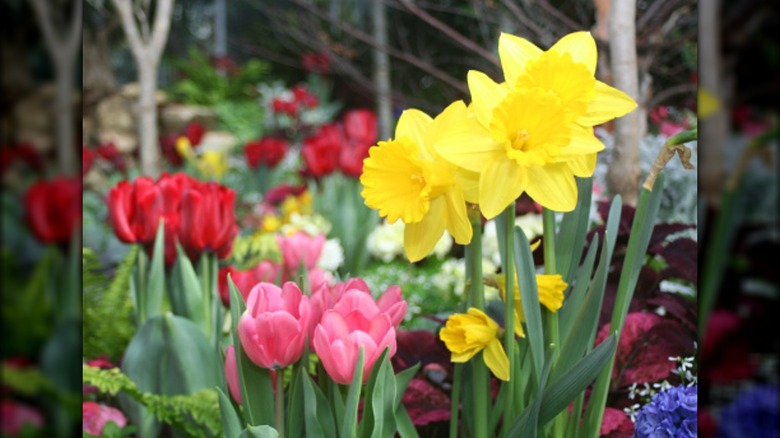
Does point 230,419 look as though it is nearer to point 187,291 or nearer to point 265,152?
point 187,291

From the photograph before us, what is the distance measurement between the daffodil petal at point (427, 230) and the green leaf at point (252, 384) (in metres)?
0.10

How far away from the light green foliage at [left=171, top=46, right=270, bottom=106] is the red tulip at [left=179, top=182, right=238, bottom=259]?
5.45m

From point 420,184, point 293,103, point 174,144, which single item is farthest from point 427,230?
point 293,103

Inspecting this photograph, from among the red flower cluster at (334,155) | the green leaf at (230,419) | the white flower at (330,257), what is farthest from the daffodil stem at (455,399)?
the red flower cluster at (334,155)

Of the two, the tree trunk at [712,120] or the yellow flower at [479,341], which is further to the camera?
the yellow flower at [479,341]

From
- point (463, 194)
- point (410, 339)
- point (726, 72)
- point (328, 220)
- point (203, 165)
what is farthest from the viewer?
point (203, 165)

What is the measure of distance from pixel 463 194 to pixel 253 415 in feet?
0.56

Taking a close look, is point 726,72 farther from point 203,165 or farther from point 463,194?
point 203,165

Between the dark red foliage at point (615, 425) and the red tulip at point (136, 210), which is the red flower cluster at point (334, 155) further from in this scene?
the dark red foliage at point (615, 425)

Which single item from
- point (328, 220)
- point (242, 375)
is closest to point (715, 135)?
point (242, 375)

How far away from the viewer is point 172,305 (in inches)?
28.5

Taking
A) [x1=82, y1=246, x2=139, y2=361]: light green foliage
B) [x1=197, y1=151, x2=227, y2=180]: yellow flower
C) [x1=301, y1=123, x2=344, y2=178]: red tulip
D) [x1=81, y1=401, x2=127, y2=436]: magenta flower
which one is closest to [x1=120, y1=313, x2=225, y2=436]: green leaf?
[x1=81, y1=401, x2=127, y2=436]: magenta flower

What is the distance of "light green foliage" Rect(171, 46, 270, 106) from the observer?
6074mm

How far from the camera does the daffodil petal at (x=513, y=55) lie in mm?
439
